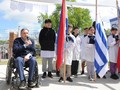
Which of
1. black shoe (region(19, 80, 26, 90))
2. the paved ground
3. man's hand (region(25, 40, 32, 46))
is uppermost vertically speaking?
man's hand (region(25, 40, 32, 46))

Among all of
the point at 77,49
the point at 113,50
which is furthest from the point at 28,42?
the point at 113,50

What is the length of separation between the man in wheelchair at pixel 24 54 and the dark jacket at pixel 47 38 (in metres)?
1.39

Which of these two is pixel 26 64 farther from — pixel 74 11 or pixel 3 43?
pixel 74 11

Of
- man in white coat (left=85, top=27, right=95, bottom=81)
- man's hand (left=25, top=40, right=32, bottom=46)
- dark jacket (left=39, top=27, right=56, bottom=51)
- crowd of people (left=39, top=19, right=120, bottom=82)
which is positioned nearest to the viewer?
man's hand (left=25, top=40, right=32, bottom=46)

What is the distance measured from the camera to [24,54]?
7262mm

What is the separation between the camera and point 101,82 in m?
8.42

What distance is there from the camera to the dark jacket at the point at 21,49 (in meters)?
7.18

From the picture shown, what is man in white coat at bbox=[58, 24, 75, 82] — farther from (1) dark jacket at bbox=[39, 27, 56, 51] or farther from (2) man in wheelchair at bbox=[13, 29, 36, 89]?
(2) man in wheelchair at bbox=[13, 29, 36, 89]

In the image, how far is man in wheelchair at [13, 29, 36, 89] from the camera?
267 inches

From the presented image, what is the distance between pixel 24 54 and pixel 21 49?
16 cm

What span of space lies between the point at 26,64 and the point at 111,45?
310cm

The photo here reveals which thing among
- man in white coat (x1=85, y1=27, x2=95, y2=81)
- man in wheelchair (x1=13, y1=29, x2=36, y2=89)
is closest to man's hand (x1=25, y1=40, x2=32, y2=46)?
man in wheelchair (x1=13, y1=29, x2=36, y2=89)

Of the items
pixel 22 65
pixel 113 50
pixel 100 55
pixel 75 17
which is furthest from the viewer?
pixel 75 17

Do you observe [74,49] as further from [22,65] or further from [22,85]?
[22,85]
